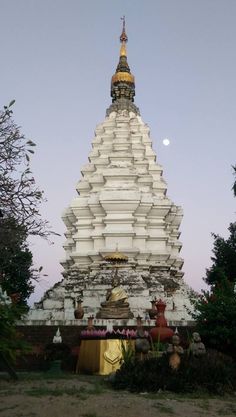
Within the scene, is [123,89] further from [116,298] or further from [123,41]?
[116,298]

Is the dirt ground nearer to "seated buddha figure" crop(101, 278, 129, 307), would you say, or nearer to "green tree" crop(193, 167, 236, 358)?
"green tree" crop(193, 167, 236, 358)

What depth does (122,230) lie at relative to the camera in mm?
Answer: 25844

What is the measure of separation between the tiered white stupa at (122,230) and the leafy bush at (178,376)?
9.06m

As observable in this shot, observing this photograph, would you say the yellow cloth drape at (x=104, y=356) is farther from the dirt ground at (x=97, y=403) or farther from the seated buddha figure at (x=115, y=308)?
the seated buddha figure at (x=115, y=308)

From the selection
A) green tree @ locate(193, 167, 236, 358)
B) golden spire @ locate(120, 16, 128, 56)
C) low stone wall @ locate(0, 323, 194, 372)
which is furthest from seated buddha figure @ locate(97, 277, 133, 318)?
golden spire @ locate(120, 16, 128, 56)

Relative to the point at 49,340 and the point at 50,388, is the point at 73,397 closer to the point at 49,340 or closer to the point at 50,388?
the point at 50,388

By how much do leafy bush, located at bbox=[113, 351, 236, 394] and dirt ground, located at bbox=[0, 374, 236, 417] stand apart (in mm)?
314

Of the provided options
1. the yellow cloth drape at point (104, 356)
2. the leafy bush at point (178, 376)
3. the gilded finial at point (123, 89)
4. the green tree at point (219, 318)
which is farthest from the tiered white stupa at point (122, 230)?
the leafy bush at point (178, 376)

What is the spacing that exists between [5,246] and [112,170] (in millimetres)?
19436

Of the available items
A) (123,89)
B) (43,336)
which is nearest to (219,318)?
(43,336)

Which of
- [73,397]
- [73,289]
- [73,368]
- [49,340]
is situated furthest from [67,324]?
[73,397]

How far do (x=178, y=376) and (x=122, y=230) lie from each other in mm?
16334

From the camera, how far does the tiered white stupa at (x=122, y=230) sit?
21.5 m

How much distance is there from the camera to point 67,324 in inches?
651
